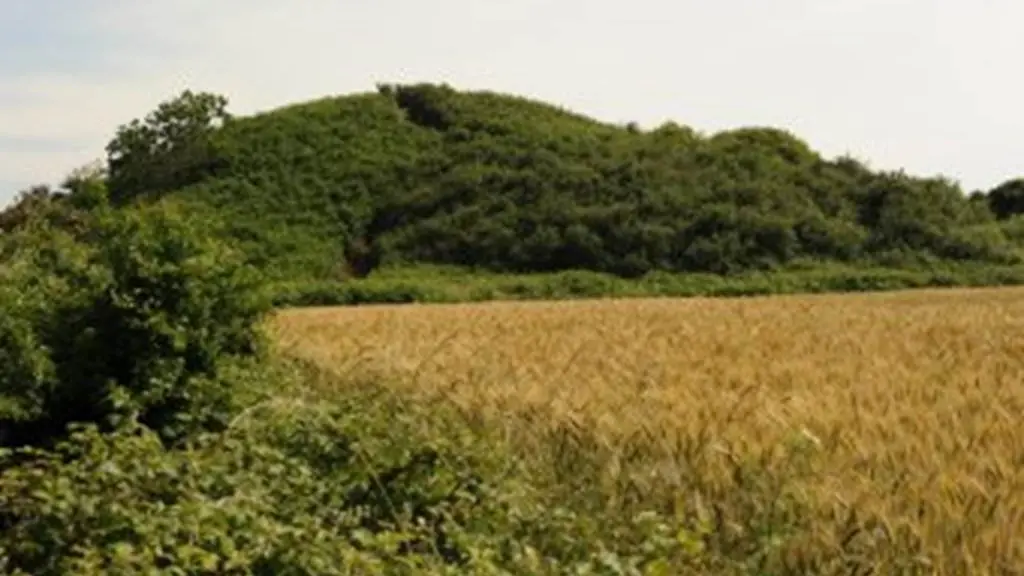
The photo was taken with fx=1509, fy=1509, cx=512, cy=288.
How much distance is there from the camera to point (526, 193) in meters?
56.9

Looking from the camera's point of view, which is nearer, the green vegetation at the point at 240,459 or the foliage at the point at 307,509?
the foliage at the point at 307,509

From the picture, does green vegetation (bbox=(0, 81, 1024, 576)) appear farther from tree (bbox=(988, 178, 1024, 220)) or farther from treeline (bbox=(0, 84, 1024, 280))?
tree (bbox=(988, 178, 1024, 220))

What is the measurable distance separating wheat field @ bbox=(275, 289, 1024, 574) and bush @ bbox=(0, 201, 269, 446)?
4.03ft

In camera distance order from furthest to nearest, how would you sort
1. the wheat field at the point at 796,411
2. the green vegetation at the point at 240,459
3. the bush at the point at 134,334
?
the bush at the point at 134,334 → the green vegetation at the point at 240,459 → the wheat field at the point at 796,411

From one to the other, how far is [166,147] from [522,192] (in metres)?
18.6

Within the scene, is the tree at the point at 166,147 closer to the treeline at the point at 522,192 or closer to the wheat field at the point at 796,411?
the treeline at the point at 522,192

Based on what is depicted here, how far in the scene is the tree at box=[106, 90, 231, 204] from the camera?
209 feet

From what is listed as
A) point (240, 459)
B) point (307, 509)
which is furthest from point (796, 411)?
point (240, 459)

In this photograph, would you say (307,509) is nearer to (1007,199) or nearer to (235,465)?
(235,465)

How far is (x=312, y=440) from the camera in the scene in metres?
7.98

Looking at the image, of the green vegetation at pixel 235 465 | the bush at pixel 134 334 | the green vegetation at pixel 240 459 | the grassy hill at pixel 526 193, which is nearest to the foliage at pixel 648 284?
the grassy hill at pixel 526 193

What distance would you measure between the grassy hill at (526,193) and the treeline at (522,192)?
0.28ft

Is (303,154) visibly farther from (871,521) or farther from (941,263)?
(871,521)

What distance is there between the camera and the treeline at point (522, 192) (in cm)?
5131
